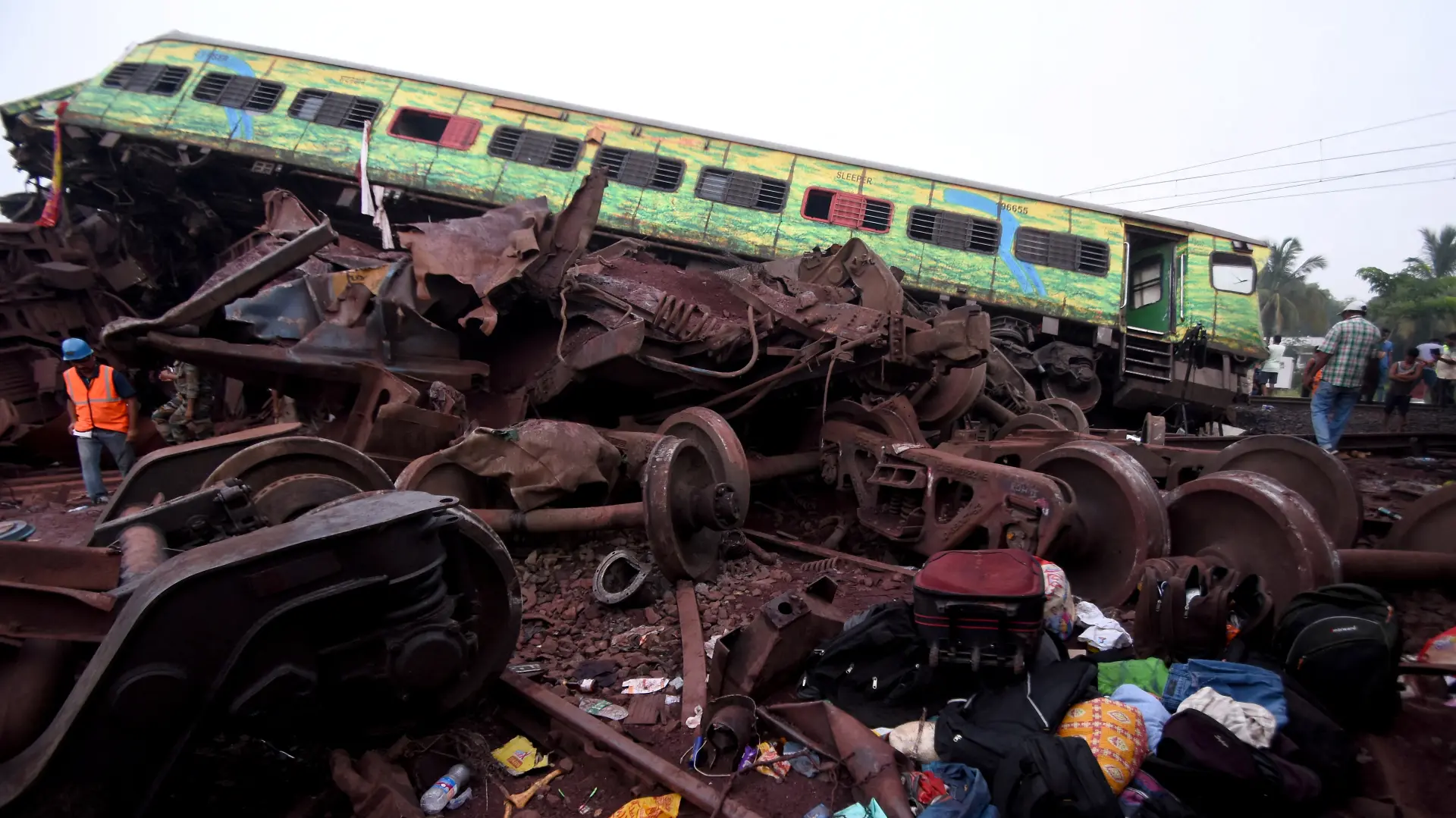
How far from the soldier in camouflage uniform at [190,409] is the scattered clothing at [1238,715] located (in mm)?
7053

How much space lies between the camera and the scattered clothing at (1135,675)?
2773 mm

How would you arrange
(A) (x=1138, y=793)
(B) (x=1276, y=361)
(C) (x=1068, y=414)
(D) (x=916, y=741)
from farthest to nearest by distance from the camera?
1. (B) (x=1276, y=361)
2. (C) (x=1068, y=414)
3. (D) (x=916, y=741)
4. (A) (x=1138, y=793)

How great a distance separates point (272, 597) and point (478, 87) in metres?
12.8

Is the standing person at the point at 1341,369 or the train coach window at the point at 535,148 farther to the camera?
the train coach window at the point at 535,148

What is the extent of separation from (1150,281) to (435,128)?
42.7 feet

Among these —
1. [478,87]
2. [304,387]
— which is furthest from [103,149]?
[304,387]

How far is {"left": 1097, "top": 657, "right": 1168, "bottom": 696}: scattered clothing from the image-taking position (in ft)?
9.10

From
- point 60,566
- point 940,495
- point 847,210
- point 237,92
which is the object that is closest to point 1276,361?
point 847,210

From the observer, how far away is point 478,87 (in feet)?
41.7

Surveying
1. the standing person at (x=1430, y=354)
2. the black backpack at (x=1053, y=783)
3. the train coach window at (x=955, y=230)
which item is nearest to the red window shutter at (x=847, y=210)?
the train coach window at (x=955, y=230)

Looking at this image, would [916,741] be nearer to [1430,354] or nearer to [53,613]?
[53,613]

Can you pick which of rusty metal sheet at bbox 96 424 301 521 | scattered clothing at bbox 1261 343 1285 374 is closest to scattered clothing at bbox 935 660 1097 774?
rusty metal sheet at bbox 96 424 301 521

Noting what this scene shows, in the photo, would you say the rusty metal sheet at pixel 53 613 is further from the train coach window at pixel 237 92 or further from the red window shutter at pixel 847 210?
the train coach window at pixel 237 92

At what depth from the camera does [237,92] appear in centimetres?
1229
